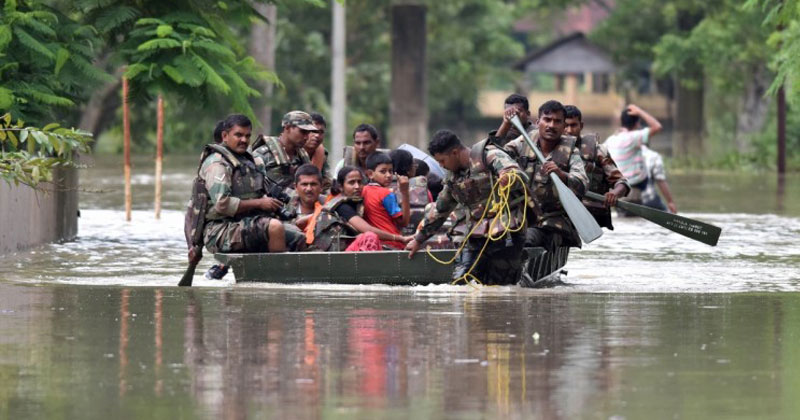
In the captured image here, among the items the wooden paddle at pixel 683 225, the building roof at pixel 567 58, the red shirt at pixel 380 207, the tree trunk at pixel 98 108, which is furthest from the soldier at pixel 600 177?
the building roof at pixel 567 58

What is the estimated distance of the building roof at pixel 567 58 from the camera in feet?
257

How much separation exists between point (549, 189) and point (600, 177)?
3.22ft

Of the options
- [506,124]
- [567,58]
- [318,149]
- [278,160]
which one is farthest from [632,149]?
[567,58]

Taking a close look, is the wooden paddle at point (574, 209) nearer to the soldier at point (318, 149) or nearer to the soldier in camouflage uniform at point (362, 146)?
the soldier in camouflage uniform at point (362, 146)

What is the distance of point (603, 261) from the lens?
19.0 meters

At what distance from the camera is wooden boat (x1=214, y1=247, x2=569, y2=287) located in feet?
50.9

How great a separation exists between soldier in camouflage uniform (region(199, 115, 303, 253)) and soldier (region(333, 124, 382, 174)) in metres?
1.09

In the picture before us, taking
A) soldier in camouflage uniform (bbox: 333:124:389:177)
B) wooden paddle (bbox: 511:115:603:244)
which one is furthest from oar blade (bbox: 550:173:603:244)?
soldier in camouflage uniform (bbox: 333:124:389:177)

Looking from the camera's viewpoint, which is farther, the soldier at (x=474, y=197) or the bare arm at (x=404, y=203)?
the bare arm at (x=404, y=203)

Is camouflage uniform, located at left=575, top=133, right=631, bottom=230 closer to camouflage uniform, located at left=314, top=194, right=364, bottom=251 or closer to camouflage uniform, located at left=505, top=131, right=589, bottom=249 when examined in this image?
camouflage uniform, located at left=505, top=131, right=589, bottom=249

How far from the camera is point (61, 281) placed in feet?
54.0

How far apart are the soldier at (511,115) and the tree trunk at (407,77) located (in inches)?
1288

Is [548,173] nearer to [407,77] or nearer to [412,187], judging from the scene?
[412,187]

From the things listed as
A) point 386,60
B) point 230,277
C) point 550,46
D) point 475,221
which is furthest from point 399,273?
point 550,46
